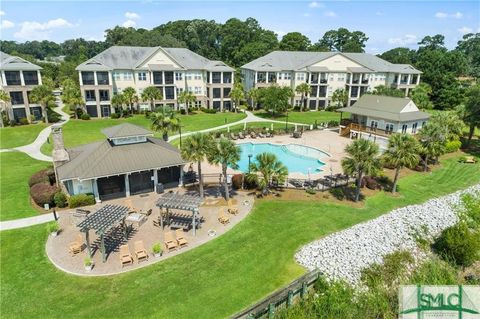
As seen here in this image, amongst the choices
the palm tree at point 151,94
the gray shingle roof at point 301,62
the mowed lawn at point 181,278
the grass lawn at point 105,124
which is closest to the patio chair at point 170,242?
the mowed lawn at point 181,278

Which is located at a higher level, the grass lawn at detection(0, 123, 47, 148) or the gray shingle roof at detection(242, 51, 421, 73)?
the gray shingle roof at detection(242, 51, 421, 73)

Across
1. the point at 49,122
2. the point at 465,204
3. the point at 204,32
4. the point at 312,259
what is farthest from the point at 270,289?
the point at 204,32

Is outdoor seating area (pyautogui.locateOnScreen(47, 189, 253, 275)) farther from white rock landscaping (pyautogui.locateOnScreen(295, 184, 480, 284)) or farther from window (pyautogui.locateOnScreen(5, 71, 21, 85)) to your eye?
window (pyautogui.locateOnScreen(5, 71, 21, 85))

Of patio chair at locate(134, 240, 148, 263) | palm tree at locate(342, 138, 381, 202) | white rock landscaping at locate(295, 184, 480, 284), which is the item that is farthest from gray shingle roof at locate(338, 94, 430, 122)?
patio chair at locate(134, 240, 148, 263)

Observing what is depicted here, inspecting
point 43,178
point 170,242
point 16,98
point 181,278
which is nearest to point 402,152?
point 170,242

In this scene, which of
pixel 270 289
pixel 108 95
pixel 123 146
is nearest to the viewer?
pixel 270 289

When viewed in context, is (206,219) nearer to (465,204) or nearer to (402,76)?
(465,204)

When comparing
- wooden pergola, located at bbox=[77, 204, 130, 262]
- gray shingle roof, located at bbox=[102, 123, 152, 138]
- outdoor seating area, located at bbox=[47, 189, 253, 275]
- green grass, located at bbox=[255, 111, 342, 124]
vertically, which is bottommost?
outdoor seating area, located at bbox=[47, 189, 253, 275]
